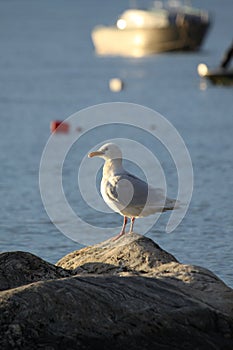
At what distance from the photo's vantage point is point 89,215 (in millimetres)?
15578

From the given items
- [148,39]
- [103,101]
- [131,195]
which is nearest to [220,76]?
[103,101]

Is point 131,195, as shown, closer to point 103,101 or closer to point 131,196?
point 131,196

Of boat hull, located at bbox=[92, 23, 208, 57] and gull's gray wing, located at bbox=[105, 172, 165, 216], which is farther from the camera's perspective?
boat hull, located at bbox=[92, 23, 208, 57]

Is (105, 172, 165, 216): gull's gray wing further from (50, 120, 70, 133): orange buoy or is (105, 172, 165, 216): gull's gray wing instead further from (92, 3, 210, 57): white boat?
(92, 3, 210, 57): white boat

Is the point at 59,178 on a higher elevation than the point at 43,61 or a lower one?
Answer: lower

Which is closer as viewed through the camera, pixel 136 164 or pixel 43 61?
pixel 136 164

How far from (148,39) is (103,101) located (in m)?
29.8

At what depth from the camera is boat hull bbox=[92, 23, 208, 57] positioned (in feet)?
205

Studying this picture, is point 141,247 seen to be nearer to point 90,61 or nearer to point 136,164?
point 136,164

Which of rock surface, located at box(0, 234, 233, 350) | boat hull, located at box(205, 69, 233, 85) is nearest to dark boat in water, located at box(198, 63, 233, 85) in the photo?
boat hull, located at box(205, 69, 233, 85)

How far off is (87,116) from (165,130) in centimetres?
379

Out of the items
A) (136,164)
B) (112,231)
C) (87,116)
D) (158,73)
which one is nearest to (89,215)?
(112,231)

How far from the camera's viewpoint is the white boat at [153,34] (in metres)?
62.4

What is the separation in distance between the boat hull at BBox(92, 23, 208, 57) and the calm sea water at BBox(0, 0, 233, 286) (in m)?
1.33
